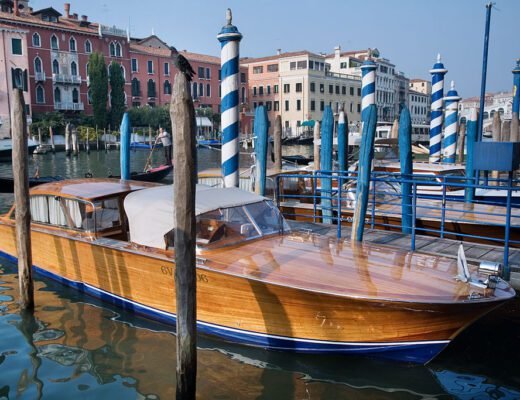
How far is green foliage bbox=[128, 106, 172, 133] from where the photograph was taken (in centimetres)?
4375

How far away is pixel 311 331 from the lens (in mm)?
4574

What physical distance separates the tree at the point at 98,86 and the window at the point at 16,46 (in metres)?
5.32

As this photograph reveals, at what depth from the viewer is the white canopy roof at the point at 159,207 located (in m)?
5.48

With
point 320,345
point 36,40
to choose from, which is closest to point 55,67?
point 36,40

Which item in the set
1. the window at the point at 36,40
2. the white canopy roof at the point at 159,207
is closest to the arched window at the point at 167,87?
the window at the point at 36,40

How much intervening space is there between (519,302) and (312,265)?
113 inches

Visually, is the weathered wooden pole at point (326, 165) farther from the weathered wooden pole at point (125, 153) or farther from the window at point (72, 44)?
Result: the window at point (72, 44)

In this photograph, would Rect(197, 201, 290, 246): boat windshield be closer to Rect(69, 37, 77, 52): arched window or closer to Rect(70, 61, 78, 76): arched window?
Rect(70, 61, 78, 76): arched window

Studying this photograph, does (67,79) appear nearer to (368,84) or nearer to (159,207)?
(368,84)

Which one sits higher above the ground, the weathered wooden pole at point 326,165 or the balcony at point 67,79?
the balcony at point 67,79

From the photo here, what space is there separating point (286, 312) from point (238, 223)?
139 centimetres

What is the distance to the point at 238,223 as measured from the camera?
5.66m

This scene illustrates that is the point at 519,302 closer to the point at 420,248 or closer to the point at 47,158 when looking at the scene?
the point at 420,248

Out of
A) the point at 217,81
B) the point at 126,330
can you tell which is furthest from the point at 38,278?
the point at 217,81
